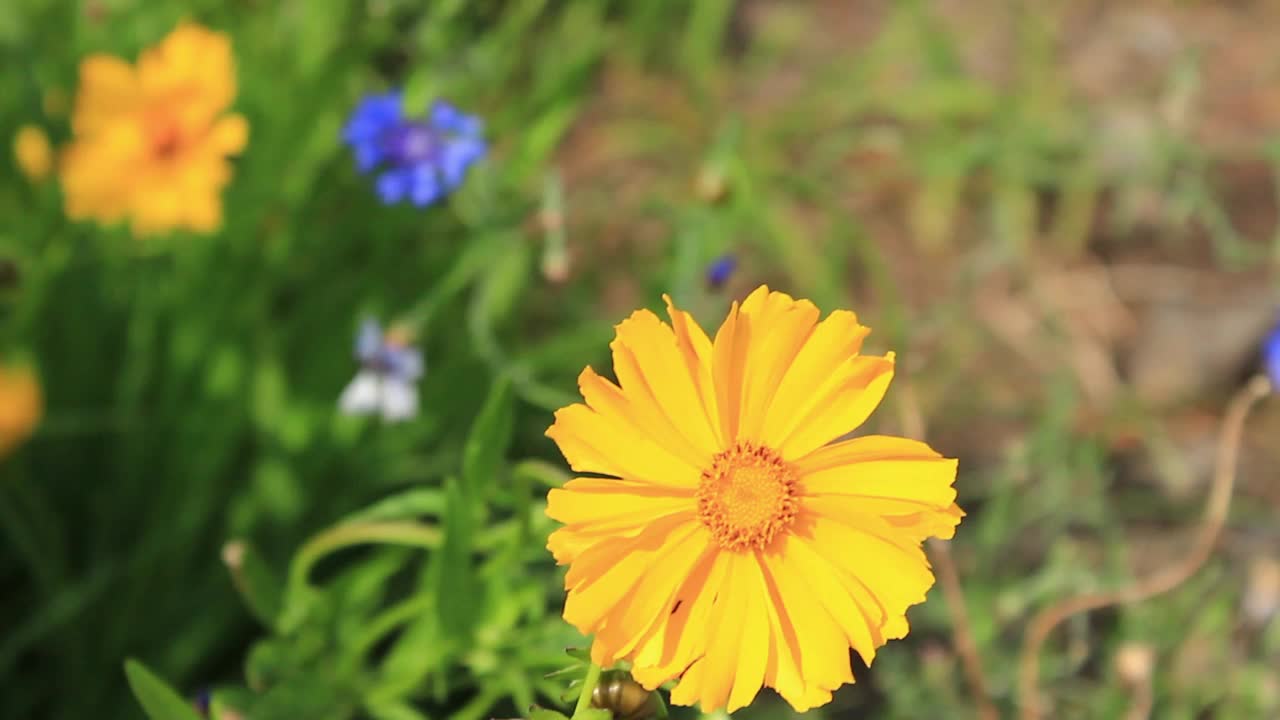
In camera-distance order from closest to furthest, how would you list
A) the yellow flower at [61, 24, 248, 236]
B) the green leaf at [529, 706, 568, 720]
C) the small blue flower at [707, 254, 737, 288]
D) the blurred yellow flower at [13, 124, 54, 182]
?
the green leaf at [529, 706, 568, 720] < the small blue flower at [707, 254, 737, 288] < the yellow flower at [61, 24, 248, 236] < the blurred yellow flower at [13, 124, 54, 182]

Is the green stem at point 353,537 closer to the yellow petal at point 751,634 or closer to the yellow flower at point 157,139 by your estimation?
the yellow petal at point 751,634

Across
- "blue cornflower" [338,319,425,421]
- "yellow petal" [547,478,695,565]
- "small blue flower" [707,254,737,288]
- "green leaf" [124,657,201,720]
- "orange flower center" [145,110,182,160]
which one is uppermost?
"orange flower center" [145,110,182,160]

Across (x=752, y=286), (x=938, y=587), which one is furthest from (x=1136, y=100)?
(x=938, y=587)

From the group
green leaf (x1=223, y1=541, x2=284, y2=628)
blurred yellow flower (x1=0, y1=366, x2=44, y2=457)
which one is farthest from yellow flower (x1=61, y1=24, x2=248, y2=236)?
green leaf (x1=223, y1=541, x2=284, y2=628)

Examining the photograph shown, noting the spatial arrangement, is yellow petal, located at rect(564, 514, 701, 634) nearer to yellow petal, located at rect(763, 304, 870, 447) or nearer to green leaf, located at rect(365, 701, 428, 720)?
yellow petal, located at rect(763, 304, 870, 447)

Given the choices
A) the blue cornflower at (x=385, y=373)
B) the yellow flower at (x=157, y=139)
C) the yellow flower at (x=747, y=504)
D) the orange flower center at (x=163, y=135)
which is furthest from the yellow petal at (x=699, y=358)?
the orange flower center at (x=163, y=135)

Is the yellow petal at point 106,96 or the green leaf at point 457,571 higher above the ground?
the yellow petal at point 106,96
